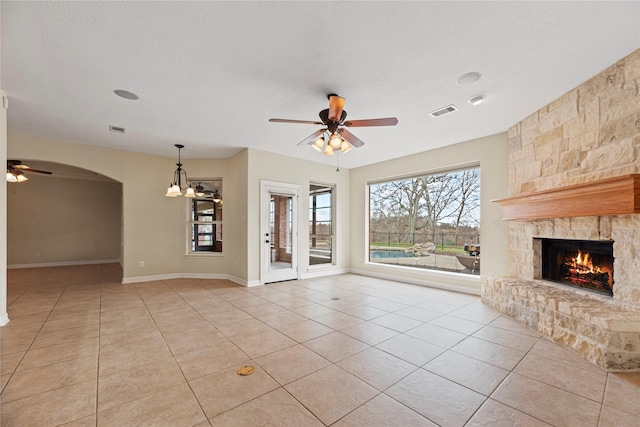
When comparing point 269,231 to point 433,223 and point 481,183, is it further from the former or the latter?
point 481,183

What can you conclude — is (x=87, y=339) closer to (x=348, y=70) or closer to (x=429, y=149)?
(x=348, y=70)

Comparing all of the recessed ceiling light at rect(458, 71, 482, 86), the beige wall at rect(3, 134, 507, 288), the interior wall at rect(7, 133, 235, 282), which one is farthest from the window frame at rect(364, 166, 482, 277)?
the interior wall at rect(7, 133, 235, 282)

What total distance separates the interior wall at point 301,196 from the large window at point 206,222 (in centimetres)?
136

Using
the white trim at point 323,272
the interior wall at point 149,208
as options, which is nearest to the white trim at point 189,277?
the interior wall at point 149,208

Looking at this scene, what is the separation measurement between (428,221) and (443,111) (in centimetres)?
317

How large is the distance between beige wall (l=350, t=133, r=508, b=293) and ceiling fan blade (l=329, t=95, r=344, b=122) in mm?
3109

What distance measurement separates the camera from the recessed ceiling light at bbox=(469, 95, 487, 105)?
3.28 meters

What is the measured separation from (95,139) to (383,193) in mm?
6101

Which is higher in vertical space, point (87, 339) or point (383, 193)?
point (383, 193)

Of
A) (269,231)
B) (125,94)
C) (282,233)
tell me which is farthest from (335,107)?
(282,233)

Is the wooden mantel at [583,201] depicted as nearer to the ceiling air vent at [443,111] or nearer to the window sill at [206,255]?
the ceiling air vent at [443,111]

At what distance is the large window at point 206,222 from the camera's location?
6.50 meters

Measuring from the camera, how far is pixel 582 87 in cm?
302

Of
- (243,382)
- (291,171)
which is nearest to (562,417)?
(243,382)
